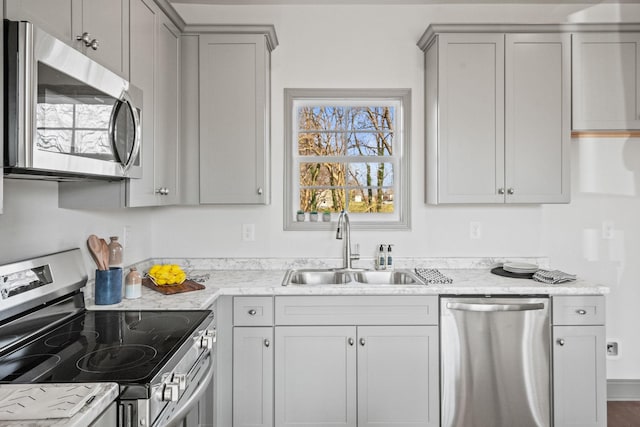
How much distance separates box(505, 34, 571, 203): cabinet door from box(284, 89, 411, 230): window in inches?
29.1

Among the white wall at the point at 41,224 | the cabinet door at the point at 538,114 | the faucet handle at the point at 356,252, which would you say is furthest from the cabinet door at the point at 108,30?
the cabinet door at the point at 538,114

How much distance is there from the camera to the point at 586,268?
114 inches

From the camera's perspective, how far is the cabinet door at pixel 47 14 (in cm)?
111

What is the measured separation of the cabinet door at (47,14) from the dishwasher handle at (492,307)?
208cm

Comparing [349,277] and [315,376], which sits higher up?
[349,277]

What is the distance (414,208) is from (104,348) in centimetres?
210

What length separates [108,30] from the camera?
5.45 ft

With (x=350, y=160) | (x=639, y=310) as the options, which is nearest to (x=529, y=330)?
(x=639, y=310)

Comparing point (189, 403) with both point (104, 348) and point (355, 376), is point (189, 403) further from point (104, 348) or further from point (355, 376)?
point (355, 376)

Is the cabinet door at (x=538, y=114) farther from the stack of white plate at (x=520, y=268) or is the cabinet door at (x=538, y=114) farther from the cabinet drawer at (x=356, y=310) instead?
the cabinet drawer at (x=356, y=310)

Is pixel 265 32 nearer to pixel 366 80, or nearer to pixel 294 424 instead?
pixel 366 80

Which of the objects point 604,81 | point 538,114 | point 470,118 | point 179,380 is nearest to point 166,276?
point 179,380

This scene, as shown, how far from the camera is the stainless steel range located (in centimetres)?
116

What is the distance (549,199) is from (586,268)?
0.72 meters
